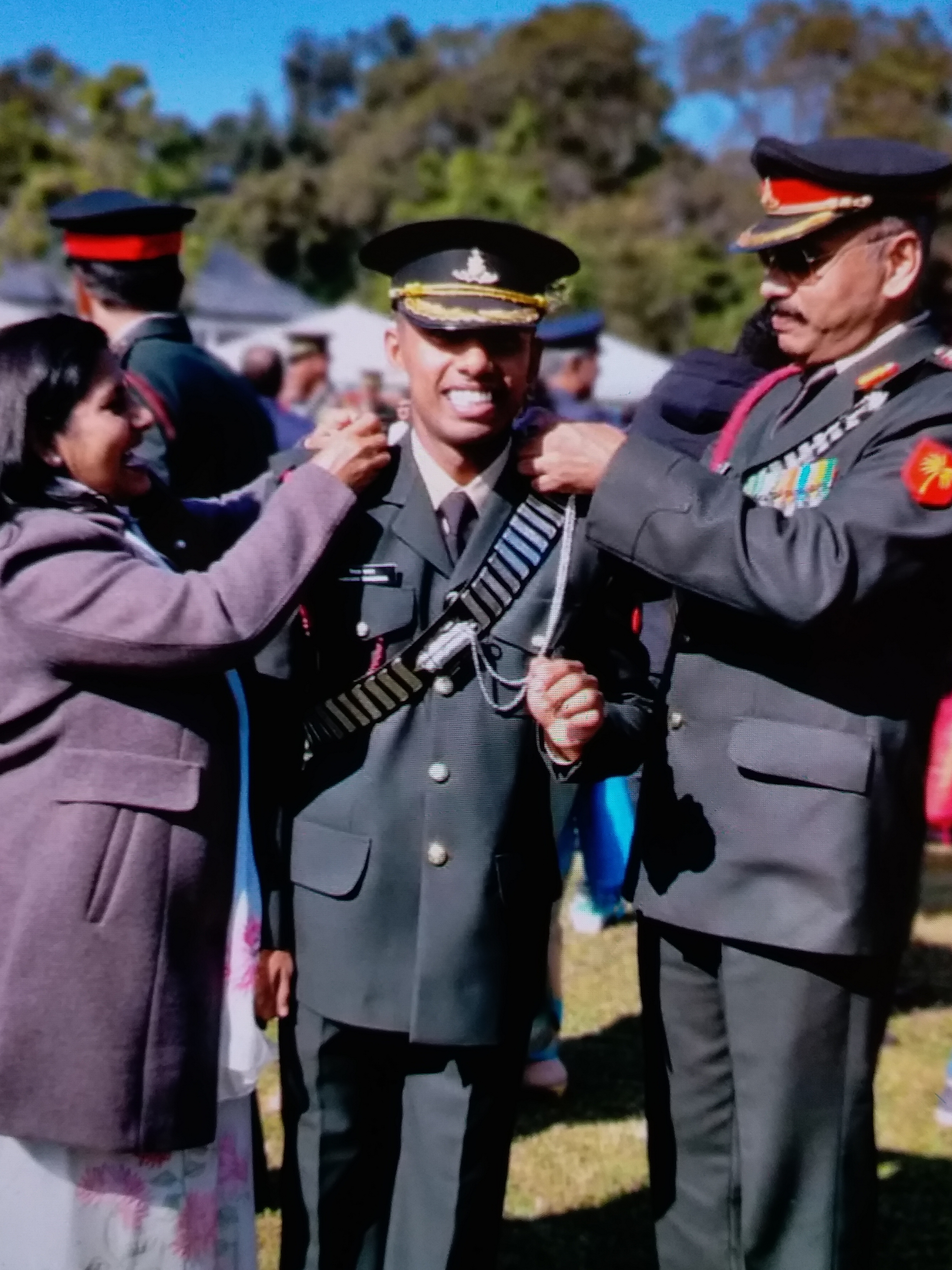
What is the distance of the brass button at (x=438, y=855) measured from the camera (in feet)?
9.56

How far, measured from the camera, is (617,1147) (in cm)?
468

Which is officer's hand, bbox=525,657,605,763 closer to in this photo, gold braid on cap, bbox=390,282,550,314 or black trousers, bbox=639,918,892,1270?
black trousers, bbox=639,918,892,1270

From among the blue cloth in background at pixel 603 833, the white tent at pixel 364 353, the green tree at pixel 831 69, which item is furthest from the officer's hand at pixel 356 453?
the green tree at pixel 831 69

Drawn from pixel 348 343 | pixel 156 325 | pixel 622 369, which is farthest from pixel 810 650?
pixel 348 343

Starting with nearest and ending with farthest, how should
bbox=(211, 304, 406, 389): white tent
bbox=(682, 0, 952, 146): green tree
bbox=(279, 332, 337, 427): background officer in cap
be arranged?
bbox=(279, 332, 337, 427): background officer in cap
bbox=(211, 304, 406, 389): white tent
bbox=(682, 0, 952, 146): green tree

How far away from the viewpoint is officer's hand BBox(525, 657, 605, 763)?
2635 millimetres

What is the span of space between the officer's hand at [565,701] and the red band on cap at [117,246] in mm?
2384

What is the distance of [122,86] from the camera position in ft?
191

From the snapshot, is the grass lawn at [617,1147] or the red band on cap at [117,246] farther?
the red band on cap at [117,246]

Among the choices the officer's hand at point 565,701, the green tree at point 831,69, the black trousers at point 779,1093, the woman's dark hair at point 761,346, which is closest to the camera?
the officer's hand at point 565,701

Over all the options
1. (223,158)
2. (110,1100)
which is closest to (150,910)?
(110,1100)

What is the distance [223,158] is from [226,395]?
104352 millimetres

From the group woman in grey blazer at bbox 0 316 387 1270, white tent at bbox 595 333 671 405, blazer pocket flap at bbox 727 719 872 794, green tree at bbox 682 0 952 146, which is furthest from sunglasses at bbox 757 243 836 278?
green tree at bbox 682 0 952 146

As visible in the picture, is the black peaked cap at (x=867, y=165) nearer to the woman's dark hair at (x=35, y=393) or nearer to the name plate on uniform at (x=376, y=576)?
the name plate on uniform at (x=376, y=576)
